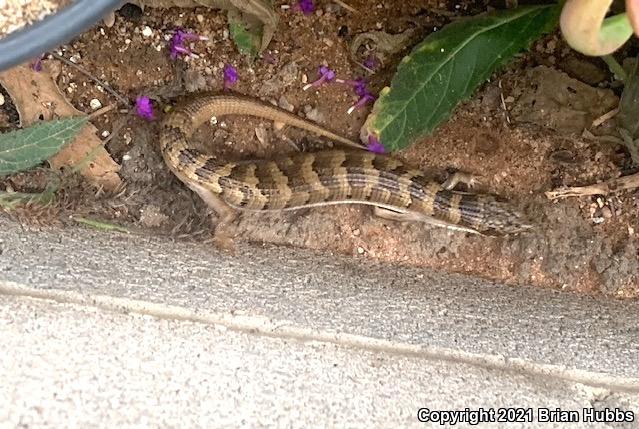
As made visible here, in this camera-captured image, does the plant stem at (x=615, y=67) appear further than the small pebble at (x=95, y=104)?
No

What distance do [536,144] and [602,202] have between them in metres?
0.27

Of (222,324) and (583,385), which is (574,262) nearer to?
(583,385)

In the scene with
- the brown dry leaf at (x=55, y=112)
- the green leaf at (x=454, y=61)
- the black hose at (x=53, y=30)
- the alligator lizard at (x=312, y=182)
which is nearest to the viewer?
the black hose at (x=53, y=30)

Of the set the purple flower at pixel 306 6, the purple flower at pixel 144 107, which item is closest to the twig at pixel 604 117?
the purple flower at pixel 306 6

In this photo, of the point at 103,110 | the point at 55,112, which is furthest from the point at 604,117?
the point at 55,112

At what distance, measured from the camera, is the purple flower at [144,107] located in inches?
85.6

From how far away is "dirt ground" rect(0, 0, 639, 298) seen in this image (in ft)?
7.15

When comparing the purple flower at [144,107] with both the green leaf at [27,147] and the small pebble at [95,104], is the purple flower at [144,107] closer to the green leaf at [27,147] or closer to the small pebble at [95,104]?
the small pebble at [95,104]

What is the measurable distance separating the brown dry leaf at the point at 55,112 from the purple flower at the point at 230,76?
392mm

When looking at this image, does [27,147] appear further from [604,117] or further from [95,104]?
[604,117]

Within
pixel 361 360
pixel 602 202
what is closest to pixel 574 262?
pixel 602 202

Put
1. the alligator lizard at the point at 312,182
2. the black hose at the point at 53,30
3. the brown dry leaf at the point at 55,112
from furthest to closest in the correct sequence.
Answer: the alligator lizard at the point at 312,182
the brown dry leaf at the point at 55,112
the black hose at the point at 53,30

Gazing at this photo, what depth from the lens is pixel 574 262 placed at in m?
2.31

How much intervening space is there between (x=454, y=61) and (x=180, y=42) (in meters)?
0.76
